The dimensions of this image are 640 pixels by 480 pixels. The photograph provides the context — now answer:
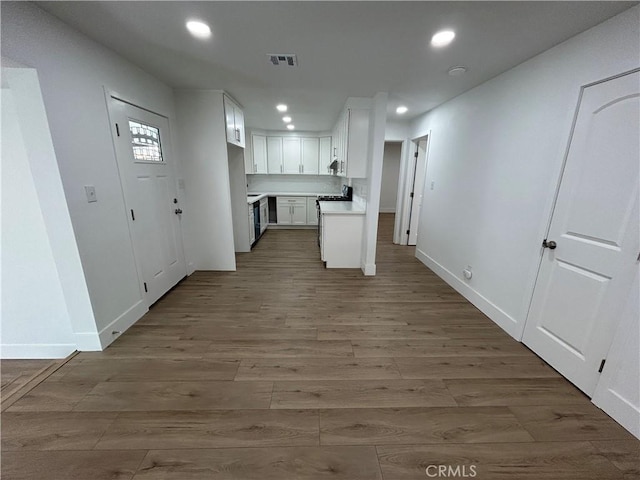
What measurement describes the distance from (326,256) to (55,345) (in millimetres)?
3041

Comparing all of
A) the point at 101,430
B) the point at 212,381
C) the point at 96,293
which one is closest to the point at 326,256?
the point at 212,381

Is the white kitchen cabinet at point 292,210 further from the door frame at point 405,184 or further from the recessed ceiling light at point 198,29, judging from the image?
the recessed ceiling light at point 198,29

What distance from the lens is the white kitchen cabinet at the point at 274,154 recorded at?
6.26m

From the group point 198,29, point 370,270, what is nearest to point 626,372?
point 370,270

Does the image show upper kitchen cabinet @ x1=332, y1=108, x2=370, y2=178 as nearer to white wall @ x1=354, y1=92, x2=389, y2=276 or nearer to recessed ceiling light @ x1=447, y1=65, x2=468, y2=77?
white wall @ x1=354, y1=92, x2=389, y2=276

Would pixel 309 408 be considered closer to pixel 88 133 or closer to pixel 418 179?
pixel 88 133

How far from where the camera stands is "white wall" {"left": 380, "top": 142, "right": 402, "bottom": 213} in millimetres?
8820

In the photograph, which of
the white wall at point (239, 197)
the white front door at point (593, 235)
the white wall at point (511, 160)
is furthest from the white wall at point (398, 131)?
the white front door at point (593, 235)

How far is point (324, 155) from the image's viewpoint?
6.35 m

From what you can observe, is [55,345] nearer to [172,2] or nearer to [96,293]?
[96,293]

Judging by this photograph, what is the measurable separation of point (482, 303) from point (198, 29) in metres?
3.62

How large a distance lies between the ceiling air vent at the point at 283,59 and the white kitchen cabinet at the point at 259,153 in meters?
4.06

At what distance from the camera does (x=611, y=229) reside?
1.60 metres

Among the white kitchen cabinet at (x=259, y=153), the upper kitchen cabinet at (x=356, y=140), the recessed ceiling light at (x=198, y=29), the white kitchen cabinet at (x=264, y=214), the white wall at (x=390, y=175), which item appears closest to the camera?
the recessed ceiling light at (x=198, y=29)
